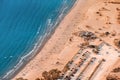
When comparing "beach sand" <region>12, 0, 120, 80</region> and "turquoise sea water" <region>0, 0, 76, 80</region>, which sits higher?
"turquoise sea water" <region>0, 0, 76, 80</region>

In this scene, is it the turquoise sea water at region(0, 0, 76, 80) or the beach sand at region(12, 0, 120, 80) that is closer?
the beach sand at region(12, 0, 120, 80)

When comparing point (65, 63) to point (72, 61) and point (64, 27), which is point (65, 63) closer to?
point (72, 61)

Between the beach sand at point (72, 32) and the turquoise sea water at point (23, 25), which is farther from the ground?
the turquoise sea water at point (23, 25)

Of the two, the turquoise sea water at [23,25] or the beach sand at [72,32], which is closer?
the beach sand at [72,32]

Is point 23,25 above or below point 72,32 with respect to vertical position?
above
